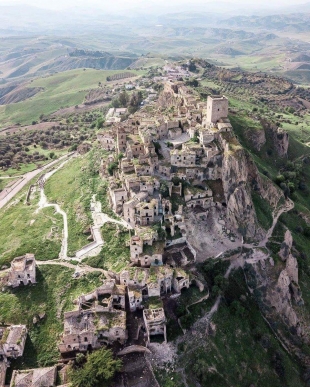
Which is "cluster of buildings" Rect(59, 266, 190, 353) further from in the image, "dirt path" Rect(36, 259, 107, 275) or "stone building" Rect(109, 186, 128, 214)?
"stone building" Rect(109, 186, 128, 214)

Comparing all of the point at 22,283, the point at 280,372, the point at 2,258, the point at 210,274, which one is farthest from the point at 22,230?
the point at 280,372

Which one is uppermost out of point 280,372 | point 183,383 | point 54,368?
point 54,368

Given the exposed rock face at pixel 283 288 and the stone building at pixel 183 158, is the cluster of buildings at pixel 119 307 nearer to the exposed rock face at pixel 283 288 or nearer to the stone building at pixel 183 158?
Answer: the exposed rock face at pixel 283 288

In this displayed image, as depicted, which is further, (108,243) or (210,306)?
(108,243)

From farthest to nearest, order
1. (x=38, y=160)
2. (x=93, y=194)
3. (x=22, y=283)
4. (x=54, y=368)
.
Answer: (x=38, y=160) → (x=93, y=194) → (x=22, y=283) → (x=54, y=368)

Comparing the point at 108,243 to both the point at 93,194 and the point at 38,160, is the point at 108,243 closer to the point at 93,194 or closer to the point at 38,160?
the point at 93,194

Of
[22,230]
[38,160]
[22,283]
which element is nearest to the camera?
[22,283]
